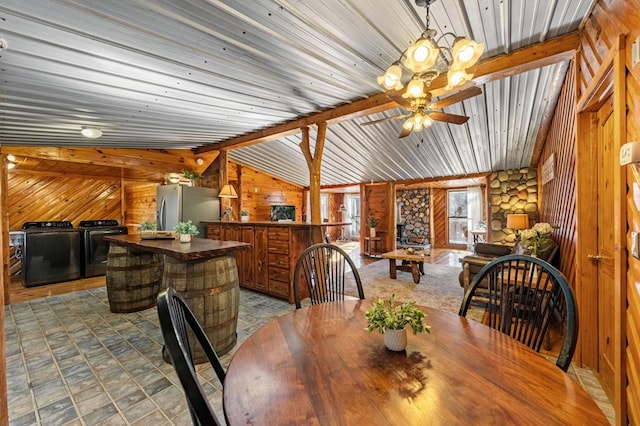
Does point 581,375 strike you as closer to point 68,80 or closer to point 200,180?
point 68,80

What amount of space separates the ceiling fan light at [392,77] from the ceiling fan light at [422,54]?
0.65 feet

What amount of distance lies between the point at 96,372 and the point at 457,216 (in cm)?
1000

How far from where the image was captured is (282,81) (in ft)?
8.48

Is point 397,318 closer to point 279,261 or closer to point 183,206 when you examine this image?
point 279,261

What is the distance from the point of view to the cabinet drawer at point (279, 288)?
3.70 m

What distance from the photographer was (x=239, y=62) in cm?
215

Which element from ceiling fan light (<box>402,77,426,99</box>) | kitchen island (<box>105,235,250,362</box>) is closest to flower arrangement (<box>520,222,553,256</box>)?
ceiling fan light (<box>402,77,426,99</box>)

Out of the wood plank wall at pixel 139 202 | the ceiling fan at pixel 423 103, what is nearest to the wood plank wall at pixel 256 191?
the wood plank wall at pixel 139 202

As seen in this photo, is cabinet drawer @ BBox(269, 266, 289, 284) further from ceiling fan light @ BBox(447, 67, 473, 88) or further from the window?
the window

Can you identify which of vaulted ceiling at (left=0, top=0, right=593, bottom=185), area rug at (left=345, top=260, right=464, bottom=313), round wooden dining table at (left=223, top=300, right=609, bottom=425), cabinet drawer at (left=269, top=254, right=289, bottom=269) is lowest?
area rug at (left=345, top=260, right=464, bottom=313)

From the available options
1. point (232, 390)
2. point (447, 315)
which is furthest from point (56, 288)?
point (447, 315)

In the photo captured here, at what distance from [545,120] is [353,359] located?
4626 millimetres

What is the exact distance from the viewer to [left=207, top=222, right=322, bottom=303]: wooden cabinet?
3641 millimetres

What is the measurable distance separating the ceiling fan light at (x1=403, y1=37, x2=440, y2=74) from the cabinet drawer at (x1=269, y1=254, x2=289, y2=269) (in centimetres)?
274
